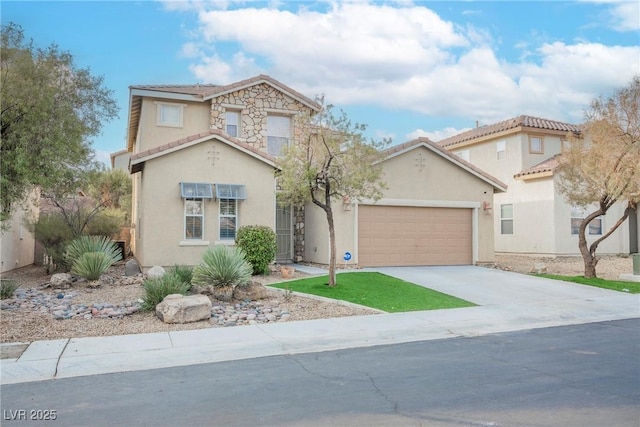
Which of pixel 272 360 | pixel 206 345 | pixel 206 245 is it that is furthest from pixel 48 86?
pixel 206 245

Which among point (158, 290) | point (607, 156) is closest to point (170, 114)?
point (158, 290)

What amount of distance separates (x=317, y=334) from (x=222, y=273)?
142 inches

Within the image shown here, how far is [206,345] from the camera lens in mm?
8219

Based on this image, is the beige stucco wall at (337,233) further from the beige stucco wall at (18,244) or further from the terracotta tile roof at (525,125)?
the terracotta tile roof at (525,125)

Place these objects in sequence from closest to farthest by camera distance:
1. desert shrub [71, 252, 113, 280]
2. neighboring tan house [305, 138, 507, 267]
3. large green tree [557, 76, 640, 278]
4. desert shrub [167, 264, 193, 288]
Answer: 1. desert shrub [167, 264, 193, 288]
2. desert shrub [71, 252, 113, 280]
3. large green tree [557, 76, 640, 278]
4. neighboring tan house [305, 138, 507, 267]

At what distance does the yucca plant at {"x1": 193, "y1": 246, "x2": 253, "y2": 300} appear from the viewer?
→ 464 inches

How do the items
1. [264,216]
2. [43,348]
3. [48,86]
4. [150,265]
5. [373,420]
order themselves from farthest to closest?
[264,216]
[150,265]
[48,86]
[43,348]
[373,420]

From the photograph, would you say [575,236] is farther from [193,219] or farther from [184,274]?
[184,274]

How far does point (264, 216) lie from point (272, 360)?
34.1ft

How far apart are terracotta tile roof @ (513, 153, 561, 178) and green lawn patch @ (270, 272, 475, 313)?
11.6 metres

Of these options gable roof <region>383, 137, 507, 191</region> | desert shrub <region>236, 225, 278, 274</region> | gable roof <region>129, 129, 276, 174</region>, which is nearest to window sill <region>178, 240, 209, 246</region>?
desert shrub <region>236, 225, 278, 274</region>

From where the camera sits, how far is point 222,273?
11766mm

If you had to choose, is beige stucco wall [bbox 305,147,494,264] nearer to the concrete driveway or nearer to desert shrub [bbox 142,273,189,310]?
the concrete driveway

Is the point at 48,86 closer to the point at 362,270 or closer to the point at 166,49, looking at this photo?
the point at 166,49
